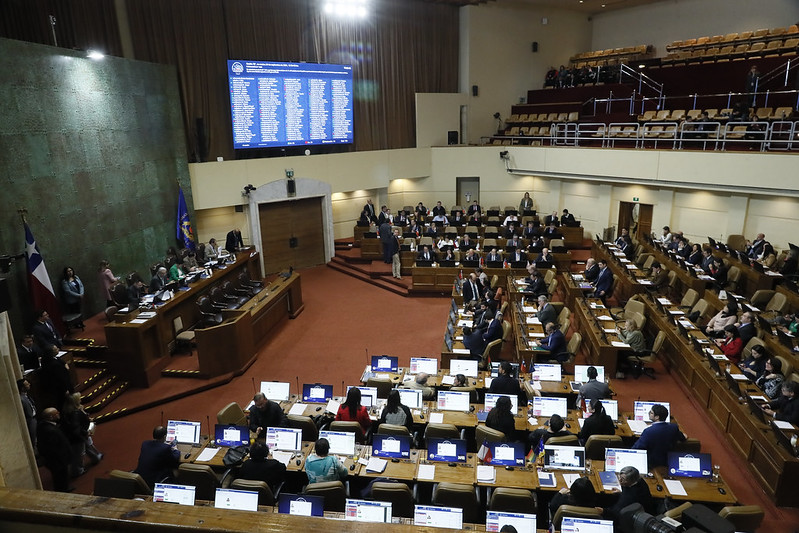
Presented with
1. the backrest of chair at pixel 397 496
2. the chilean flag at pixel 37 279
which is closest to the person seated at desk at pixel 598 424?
the backrest of chair at pixel 397 496

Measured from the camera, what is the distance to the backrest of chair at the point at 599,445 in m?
6.11

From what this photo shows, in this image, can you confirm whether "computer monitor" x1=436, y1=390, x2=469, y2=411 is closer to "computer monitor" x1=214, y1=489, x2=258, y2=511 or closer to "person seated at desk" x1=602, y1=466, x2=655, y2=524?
"person seated at desk" x1=602, y1=466, x2=655, y2=524

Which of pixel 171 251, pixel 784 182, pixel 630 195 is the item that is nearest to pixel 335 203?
pixel 171 251

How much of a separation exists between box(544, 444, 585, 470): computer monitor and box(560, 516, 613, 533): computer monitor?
1.33 metres

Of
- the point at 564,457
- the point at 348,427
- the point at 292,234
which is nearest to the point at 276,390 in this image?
the point at 348,427

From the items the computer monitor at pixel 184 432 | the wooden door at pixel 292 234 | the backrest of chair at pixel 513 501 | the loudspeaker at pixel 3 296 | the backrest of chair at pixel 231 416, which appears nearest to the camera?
the loudspeaker at pixel 3 296

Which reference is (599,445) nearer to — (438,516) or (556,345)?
(438,516)

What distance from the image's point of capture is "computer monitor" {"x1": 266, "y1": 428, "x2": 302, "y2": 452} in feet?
20.5

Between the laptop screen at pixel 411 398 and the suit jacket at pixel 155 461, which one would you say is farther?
the laptop screen at pixel 411 398

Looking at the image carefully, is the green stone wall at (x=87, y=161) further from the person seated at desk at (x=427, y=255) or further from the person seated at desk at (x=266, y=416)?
the person seated at desk at (x=427, y=255)

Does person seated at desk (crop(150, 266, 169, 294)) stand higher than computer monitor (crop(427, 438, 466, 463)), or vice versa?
person seated at desk (crop(150, 266, 169, 294))

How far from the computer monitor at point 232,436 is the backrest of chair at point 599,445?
13.3 feet

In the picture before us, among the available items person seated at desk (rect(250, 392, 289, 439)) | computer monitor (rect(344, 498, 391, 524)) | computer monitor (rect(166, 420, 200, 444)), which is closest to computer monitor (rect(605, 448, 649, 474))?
computer monitor (rect(344, 498, 391, 524))

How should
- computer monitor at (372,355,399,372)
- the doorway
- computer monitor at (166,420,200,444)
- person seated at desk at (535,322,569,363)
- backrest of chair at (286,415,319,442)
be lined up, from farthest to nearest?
the doorway
person seated at desk at (535,322,569,363)
computer monitor at (372,355,399,372)
backrest of chair at (286,415,319,442)
computer monitor at (166,420,200,444)
